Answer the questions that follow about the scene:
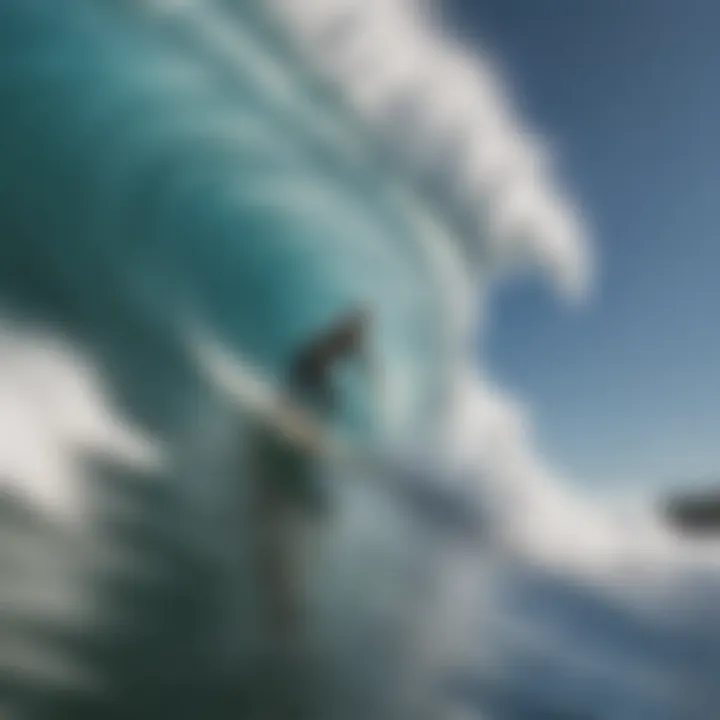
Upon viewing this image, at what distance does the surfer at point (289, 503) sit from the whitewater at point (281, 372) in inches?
1.0

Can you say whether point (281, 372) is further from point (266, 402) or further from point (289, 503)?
point (289, 503)

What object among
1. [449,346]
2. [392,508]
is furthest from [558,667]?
[449,346]

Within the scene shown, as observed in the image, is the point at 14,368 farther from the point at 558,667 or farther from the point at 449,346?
the point at 558,667

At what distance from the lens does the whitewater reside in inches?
52.0

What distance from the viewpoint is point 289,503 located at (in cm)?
142

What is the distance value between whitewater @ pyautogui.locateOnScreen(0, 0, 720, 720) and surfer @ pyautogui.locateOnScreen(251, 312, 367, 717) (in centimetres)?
2

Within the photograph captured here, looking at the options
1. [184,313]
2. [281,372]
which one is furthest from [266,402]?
[184,313]

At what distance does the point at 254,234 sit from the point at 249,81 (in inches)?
8.2

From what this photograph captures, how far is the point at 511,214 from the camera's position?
1.53 metres

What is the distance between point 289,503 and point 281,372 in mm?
175

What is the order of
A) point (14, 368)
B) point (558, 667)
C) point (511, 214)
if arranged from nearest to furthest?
point (14, 368), point (558, 667), point (511, 214)

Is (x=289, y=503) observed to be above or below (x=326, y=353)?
below

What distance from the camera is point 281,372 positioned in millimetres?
1438

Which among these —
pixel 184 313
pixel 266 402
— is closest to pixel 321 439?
pixel 266 402
